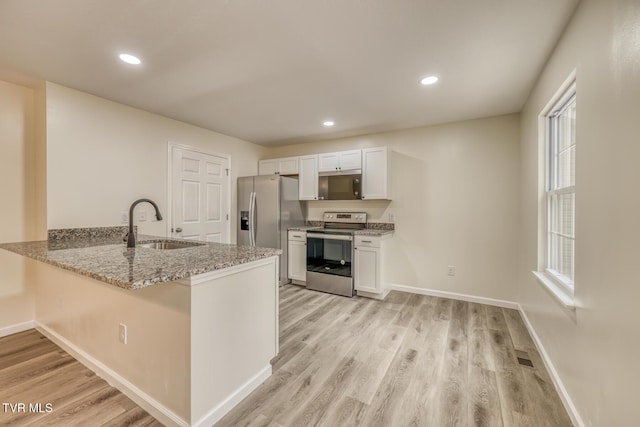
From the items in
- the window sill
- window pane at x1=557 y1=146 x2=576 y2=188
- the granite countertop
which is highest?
window pane at x1=557 y1=146 x2=576 y2=188

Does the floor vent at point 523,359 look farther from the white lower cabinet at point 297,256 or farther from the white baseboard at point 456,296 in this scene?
the white lower cabinet at point 297,256

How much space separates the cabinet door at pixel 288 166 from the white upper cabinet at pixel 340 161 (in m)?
0.49

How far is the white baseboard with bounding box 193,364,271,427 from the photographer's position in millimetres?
1502

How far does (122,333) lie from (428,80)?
10.3 feet

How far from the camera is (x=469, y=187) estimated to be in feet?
11.6

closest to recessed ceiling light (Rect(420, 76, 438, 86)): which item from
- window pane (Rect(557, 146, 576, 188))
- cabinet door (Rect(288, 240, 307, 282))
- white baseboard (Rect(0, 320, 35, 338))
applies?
window pane (Rect(557, 146, 576, 188))

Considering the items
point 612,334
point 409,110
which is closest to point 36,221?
point 409,110

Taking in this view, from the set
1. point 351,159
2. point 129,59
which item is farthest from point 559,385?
point 129,59

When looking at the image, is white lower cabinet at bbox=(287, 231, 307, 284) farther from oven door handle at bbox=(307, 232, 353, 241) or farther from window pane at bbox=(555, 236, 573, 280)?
window pane at bbox=(555, 236, 573, 280)

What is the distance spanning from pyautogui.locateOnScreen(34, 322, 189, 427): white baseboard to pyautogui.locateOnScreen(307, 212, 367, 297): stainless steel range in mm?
2550

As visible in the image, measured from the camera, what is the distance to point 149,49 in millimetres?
1994

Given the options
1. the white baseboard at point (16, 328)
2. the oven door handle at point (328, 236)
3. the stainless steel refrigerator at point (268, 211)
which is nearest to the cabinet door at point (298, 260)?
the stainless steel refrigerator at point (268, 211)

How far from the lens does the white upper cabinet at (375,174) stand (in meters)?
3.86

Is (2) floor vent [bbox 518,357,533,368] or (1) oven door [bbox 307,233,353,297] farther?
(1) oven door [bbox 307,233,353,297]
